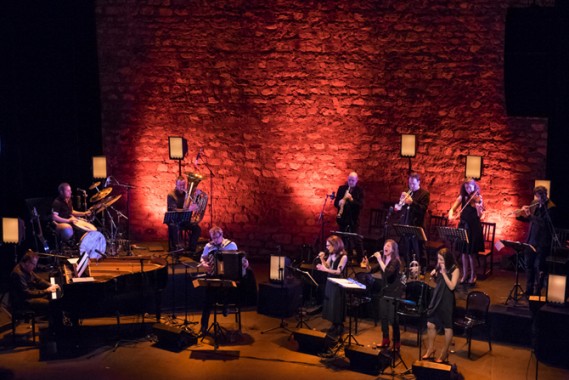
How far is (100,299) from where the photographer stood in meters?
10.0

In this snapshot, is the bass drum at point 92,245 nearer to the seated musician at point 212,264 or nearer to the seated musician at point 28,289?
the seated musician at point 28,289

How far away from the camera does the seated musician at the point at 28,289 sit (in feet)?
33.1

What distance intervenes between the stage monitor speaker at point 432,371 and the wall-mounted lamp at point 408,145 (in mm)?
4751

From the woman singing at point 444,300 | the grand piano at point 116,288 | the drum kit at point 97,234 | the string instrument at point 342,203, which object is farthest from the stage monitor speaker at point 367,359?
the drum kit at point 97,234

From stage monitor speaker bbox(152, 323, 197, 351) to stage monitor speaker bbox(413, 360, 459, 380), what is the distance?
3.11 metres

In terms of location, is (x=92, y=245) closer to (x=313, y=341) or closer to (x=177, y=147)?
(x=177, y=147)

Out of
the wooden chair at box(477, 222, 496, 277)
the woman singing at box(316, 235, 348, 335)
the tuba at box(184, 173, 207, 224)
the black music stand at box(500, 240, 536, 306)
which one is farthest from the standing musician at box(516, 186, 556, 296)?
the tuba at box(184, 173, 207, 224)

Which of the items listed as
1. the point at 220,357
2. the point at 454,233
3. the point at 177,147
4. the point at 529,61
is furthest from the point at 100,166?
the point at 529,61

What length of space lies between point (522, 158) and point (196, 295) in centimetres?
597

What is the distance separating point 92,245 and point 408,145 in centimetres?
550

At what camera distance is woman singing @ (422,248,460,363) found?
9109mm

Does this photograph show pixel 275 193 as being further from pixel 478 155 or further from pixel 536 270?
pixel 536 270

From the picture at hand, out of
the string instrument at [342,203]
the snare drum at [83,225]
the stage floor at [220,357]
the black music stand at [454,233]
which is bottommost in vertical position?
the stage floor at [220,357]

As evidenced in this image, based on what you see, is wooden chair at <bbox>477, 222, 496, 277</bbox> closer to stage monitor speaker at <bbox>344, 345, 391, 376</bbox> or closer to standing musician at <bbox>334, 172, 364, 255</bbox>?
standing musician at <bbox>334, 172, 364, 255</bbox>
